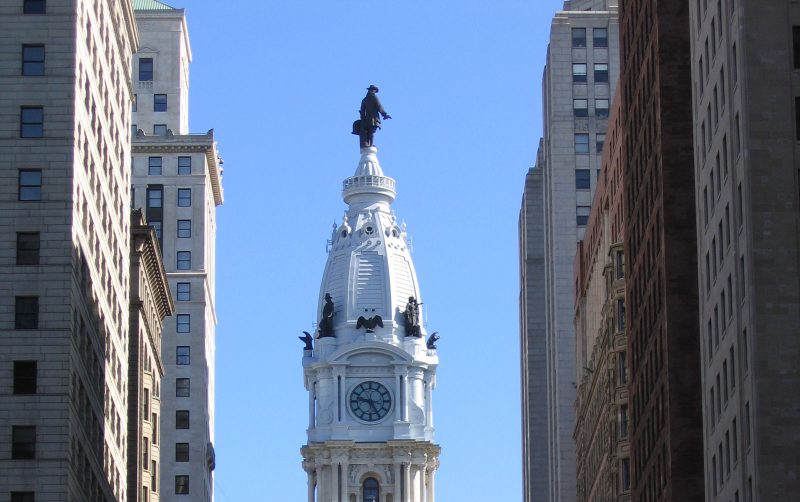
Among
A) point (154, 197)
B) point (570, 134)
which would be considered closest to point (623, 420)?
point (570, 134)

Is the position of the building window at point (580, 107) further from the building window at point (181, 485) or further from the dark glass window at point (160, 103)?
the building window at point (181, 485)

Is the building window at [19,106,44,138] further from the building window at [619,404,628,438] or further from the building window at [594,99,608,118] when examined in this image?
the building window at [594,99,608,118]

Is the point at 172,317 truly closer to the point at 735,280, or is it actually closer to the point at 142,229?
the point at 142,229

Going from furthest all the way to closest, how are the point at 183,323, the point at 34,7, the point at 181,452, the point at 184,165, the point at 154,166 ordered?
the point at 184,165, the point at 154,166, the point at 183,323, the point at 181,452, the point at 34,7

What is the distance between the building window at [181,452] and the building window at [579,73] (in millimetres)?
39307

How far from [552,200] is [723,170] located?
98379 millimetres

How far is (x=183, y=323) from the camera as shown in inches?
7397

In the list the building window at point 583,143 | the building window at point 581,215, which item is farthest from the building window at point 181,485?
the building window at point 583,143

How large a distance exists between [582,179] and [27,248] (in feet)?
292

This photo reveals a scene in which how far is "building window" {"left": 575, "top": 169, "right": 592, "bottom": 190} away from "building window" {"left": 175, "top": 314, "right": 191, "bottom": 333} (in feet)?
98.5

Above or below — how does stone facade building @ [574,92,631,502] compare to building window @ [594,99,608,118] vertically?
below

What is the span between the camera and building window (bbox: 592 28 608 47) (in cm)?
19062

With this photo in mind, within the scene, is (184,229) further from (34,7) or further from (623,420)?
(34,7)

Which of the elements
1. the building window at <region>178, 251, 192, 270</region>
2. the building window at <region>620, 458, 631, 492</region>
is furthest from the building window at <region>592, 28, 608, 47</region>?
the building window at <region>620, 458, 631, 492</region>
